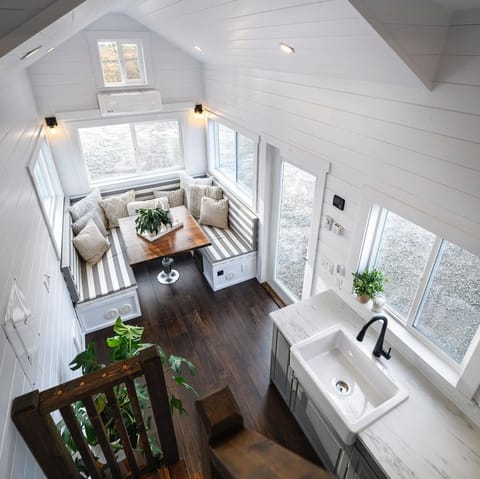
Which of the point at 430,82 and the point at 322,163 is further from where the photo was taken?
the point at 322,163

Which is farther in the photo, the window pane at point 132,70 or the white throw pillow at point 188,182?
the white throw pillow at point 188,182

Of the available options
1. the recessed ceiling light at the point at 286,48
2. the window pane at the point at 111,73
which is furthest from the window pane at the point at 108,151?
the recessed ceiling light at the point at 286,48

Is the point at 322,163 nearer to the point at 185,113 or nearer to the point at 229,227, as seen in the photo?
the point at 229,227

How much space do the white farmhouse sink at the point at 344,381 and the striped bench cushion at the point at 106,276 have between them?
229cm

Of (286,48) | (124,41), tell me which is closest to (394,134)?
(286,48)

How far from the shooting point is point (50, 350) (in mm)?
2258

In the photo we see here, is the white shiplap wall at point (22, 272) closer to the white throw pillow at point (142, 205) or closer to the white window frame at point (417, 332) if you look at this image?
the white throw pillow at point (142, 205)

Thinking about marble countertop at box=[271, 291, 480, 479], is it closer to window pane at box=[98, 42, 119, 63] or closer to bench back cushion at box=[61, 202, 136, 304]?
bench back cushion at box=[61, 202, 136, 304]

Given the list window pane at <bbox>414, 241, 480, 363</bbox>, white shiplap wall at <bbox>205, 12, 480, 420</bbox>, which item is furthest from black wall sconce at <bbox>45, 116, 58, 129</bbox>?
window pane at <bbox>414, 241, 480, 363</bbox>

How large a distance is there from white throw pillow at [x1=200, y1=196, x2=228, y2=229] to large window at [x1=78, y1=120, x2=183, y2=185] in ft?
3.92

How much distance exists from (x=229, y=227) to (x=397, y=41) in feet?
11.6

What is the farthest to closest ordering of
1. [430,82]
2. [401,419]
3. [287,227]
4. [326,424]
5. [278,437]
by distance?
[287,227]
[278,437]
[326,424]
[401,419]
[430,82]

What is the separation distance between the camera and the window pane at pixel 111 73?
4391mm

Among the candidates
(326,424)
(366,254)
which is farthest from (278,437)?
(366,254)
